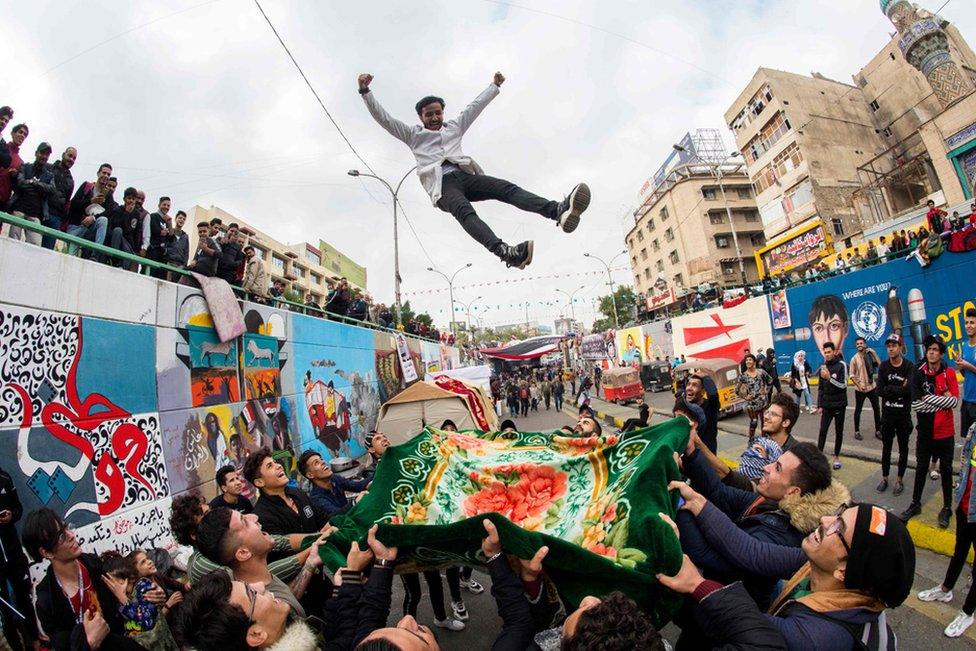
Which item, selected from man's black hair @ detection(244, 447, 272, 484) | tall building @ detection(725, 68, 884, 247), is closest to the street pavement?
man's black hair @ detection(244, 447, 272, 484)

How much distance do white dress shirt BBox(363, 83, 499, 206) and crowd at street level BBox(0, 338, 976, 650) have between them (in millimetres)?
2727

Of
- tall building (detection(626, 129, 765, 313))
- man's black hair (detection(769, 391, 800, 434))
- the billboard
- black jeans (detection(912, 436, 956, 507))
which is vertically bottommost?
black jeans (detection(912, 436, 956, 507))

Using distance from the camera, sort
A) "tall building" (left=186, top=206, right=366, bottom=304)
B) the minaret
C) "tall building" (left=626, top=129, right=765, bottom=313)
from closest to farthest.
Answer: the minaret < "tall building" (left=186, top=206, right=366, bottom=304) < "tall building" (left=626, top=129, right=765, bottom=313)

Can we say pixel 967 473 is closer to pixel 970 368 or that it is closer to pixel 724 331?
pixel 970 368

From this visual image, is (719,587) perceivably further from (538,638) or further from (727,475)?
(727,475)

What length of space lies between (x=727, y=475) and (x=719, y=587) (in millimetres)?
1575

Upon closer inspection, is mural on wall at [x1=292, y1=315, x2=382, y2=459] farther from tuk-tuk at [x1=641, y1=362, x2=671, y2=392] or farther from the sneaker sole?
tuk-tuk at [x1=641, y1=362, x2=671, y2=392]

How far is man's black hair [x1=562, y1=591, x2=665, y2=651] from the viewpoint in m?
1.37

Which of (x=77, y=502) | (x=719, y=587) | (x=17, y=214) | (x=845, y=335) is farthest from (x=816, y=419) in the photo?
(x=17, y=214)

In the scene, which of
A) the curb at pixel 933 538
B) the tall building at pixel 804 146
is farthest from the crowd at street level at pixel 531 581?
the tall building at pixel 804 146

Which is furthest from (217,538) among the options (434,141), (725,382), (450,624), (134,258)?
(725,382)

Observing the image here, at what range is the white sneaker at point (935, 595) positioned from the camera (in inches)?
126

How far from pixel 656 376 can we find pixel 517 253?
73.2 ft

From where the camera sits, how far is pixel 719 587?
1.69 m
